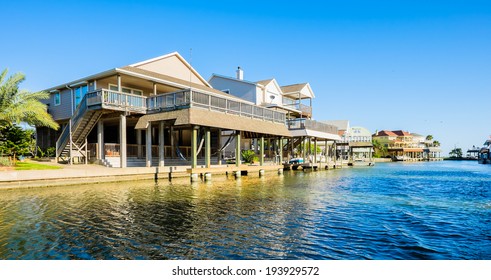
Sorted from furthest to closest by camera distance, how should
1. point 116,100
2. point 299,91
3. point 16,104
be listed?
1. point 299,91
2. point 116,100
3. point 16,104

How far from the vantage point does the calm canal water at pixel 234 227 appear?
7.57m

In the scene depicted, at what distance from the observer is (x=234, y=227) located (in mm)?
9750

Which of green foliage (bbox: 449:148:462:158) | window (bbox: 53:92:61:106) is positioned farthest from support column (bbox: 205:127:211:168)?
green foliage (bbox: 449:148:462:158)

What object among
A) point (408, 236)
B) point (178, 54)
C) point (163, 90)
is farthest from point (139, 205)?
point (178, 54)

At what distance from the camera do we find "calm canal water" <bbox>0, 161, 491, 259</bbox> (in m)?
7.57

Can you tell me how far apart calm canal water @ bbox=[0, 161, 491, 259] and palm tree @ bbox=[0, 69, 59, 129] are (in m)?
8.26

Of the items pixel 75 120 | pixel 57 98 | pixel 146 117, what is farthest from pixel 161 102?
pixel 57 98

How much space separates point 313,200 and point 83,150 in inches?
785

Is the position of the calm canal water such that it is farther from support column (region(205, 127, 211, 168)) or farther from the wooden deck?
support column (region(205, 127, 211, 168))

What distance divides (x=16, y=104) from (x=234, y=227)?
2031 centimetres

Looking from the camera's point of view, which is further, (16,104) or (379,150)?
(379,150)

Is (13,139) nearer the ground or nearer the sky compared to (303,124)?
nearer the ground

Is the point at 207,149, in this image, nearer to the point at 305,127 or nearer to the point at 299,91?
the point at 305,127

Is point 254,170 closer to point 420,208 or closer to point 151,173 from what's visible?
point 151,173
